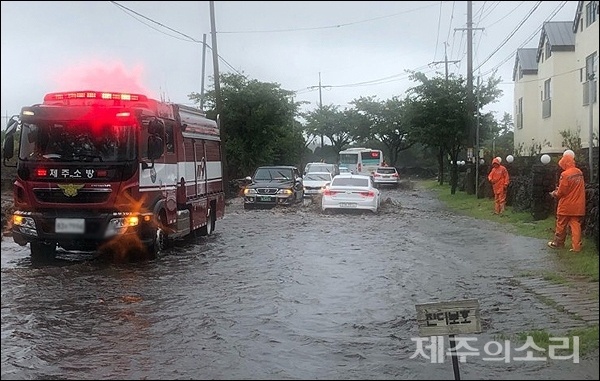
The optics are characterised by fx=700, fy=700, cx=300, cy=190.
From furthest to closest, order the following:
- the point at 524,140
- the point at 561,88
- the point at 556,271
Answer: the point at 524,140
the point at 561,88
the point at 556,271

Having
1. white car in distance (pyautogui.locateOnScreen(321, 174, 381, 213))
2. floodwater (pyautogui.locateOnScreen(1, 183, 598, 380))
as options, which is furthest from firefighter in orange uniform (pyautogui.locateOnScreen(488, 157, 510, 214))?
floodwater (pyautogui.locateOnScreen(1, 183, 598, 380))

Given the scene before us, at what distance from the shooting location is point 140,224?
10352 mm

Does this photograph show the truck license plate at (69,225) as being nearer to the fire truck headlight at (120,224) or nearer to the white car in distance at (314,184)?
the fire truck headlight at (120,224)

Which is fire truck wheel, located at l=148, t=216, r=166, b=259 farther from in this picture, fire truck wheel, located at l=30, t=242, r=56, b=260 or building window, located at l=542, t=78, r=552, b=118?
building window, located at l=542, t=78, r=552, b=118

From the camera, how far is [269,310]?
807 cm

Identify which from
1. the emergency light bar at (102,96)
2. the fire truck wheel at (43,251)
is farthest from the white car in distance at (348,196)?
the emergency light bar at (102,96)

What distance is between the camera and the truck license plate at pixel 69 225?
7720 mm

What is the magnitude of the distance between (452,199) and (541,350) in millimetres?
24557

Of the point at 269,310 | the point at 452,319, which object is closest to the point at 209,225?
the point at 269,310

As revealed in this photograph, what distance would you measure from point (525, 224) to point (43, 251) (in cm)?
1175

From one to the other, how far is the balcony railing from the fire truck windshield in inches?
864

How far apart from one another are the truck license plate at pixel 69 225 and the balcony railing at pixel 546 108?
76.9 feet

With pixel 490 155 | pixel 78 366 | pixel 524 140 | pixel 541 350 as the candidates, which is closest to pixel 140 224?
pixel 78 366

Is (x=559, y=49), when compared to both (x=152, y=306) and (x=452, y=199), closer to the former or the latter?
(x=452, y=199)
